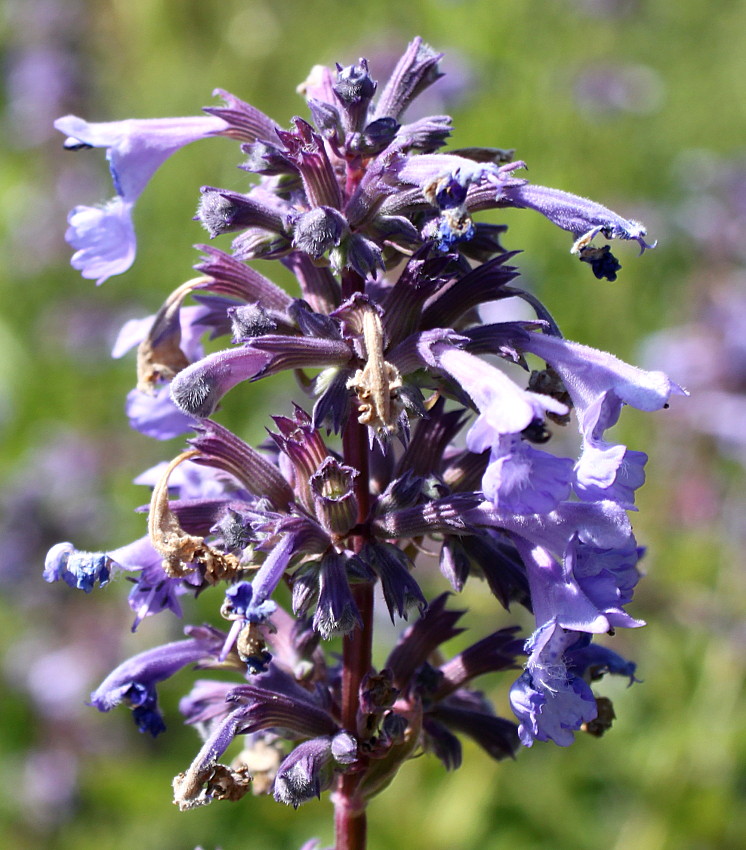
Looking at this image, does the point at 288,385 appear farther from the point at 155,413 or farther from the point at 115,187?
the point at 115,187

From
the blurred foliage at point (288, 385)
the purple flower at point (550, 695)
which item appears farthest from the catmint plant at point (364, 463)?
the blurred foliage at point (288, 385)

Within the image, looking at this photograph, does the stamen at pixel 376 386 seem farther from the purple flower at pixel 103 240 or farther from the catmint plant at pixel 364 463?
the purple flower at pixel 103 240

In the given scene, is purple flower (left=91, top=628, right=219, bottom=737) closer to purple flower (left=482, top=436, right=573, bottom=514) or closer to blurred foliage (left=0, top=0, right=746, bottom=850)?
purple flower (left=482, top=436, right=573, bottom=514)

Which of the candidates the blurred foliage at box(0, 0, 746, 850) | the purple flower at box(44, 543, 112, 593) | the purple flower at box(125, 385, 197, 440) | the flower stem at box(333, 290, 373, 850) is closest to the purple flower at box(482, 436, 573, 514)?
the flower stem at box(333, 290, 373, 850)

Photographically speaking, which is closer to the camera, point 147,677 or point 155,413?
point 147,677

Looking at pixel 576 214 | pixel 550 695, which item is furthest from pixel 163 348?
pixel 550 695

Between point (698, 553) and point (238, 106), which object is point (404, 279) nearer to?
point (238, 106)
